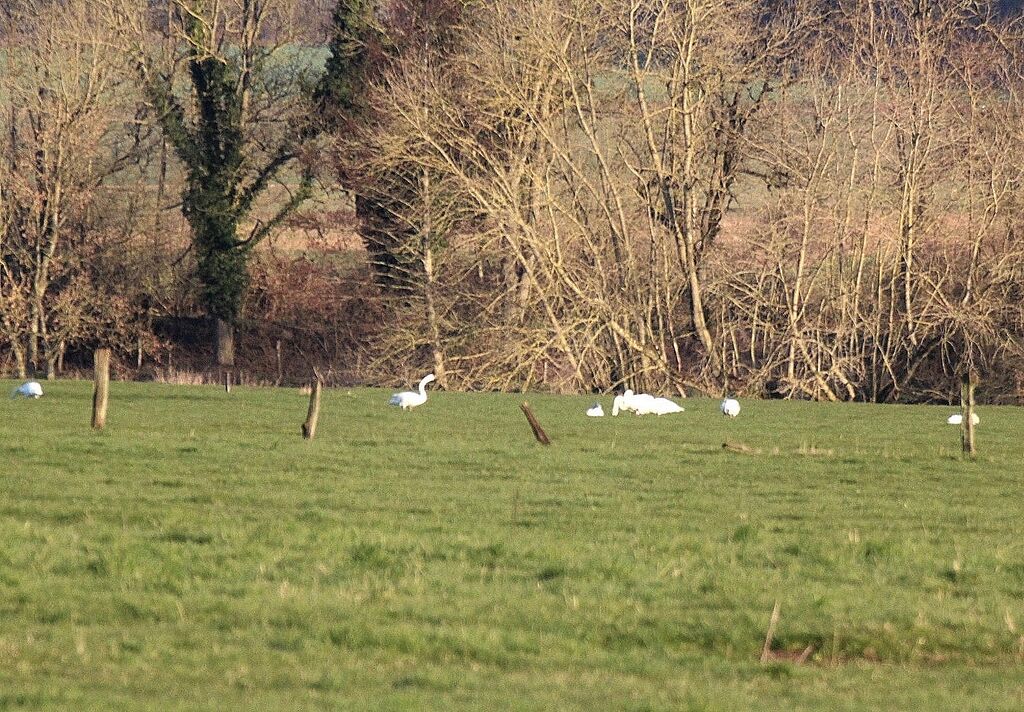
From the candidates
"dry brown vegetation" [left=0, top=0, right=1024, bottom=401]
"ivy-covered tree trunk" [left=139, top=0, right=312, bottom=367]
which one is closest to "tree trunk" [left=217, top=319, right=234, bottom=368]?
"ivy-covered tree trunk" [left=139, top=0, right=312, bottom=367]

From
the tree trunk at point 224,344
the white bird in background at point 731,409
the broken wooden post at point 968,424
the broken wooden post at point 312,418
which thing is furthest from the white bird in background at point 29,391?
the tree trunk at point 224,344

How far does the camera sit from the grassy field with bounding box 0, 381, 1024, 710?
9.05 metres

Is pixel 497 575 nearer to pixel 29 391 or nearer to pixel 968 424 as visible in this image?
pixel 968 424

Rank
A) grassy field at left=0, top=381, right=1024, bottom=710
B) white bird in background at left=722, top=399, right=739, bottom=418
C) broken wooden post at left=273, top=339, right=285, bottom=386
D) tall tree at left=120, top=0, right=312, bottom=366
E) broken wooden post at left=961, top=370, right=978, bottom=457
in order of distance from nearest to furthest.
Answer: grassy field at left=0, top=381, right=1024, bottom=710, broken wooden post at left=961, top=370, right=978, bottom=457, white bird in background at left=722, top=399, right=739, bottom=418, tall tree at left=120, top=0, right=312, bottom=366, broken wooden post at left=273, top=339, right=285, bottom=386

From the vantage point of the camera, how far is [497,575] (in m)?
13.0

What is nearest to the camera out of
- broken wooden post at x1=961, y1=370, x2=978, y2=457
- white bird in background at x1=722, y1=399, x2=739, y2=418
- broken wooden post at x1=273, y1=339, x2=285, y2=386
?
broken wooden post at x1=961, y1=370, x2=978, y2=457

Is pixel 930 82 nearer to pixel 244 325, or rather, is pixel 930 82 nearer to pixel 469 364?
pixel 469 364

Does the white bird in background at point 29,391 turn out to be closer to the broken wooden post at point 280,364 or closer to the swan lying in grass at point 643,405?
the swan lying in grass at point 643,405

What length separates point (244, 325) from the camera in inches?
2365

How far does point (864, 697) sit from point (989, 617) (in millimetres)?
3141

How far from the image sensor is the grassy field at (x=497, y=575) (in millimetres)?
9047

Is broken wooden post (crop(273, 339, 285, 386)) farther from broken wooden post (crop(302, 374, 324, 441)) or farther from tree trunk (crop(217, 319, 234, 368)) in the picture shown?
broken wooden post (crop(302, 374, 324, 441))

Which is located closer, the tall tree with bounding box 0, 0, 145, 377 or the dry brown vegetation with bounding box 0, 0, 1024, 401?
the dry brown vegetation with bounding box 0, 0, 1024, 401

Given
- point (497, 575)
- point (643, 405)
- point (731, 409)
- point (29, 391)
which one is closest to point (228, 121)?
point (29, 391)
